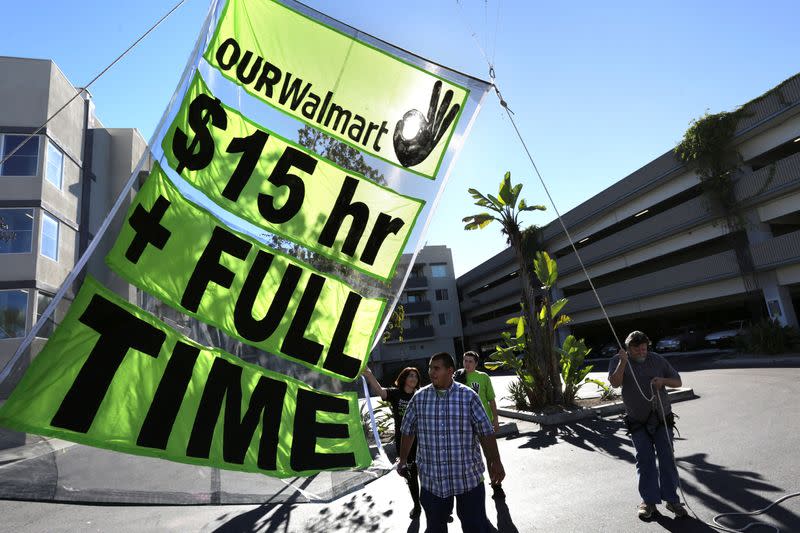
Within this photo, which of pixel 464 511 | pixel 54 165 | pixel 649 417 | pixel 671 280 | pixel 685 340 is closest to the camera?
pixel 464 511

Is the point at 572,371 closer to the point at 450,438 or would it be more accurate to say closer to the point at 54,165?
the point at 450,438

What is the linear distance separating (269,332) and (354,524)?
170 inches

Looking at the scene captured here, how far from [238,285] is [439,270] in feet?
186

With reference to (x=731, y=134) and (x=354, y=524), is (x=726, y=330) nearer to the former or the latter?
(x=731, y=134)

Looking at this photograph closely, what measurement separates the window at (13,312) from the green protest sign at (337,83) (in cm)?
2020

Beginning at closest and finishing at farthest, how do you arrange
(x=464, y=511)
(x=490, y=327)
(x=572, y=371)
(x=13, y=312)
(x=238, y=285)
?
1. (x=238, y=285)
2. (x=464, y=511)
3. (x=572, y=371)
4. (x=13, y=312)
5. (x=490, y=327)

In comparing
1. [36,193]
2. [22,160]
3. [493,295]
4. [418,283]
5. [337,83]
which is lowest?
[337,83]

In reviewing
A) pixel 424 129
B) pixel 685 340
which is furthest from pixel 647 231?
pixel 424 129

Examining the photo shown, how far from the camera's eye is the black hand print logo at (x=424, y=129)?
2.51m

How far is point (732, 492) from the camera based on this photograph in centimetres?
501

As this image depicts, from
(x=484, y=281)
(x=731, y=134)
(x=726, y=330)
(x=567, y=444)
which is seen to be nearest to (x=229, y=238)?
(x=567, y=444)

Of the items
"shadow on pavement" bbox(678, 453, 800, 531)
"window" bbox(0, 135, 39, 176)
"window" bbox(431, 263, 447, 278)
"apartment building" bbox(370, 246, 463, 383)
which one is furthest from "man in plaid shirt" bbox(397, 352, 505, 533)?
"window" bbox(431, 263, 447, 278)

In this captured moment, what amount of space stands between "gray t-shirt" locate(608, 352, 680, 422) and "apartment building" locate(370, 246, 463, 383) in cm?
4698

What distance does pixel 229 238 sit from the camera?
6.93 feet
